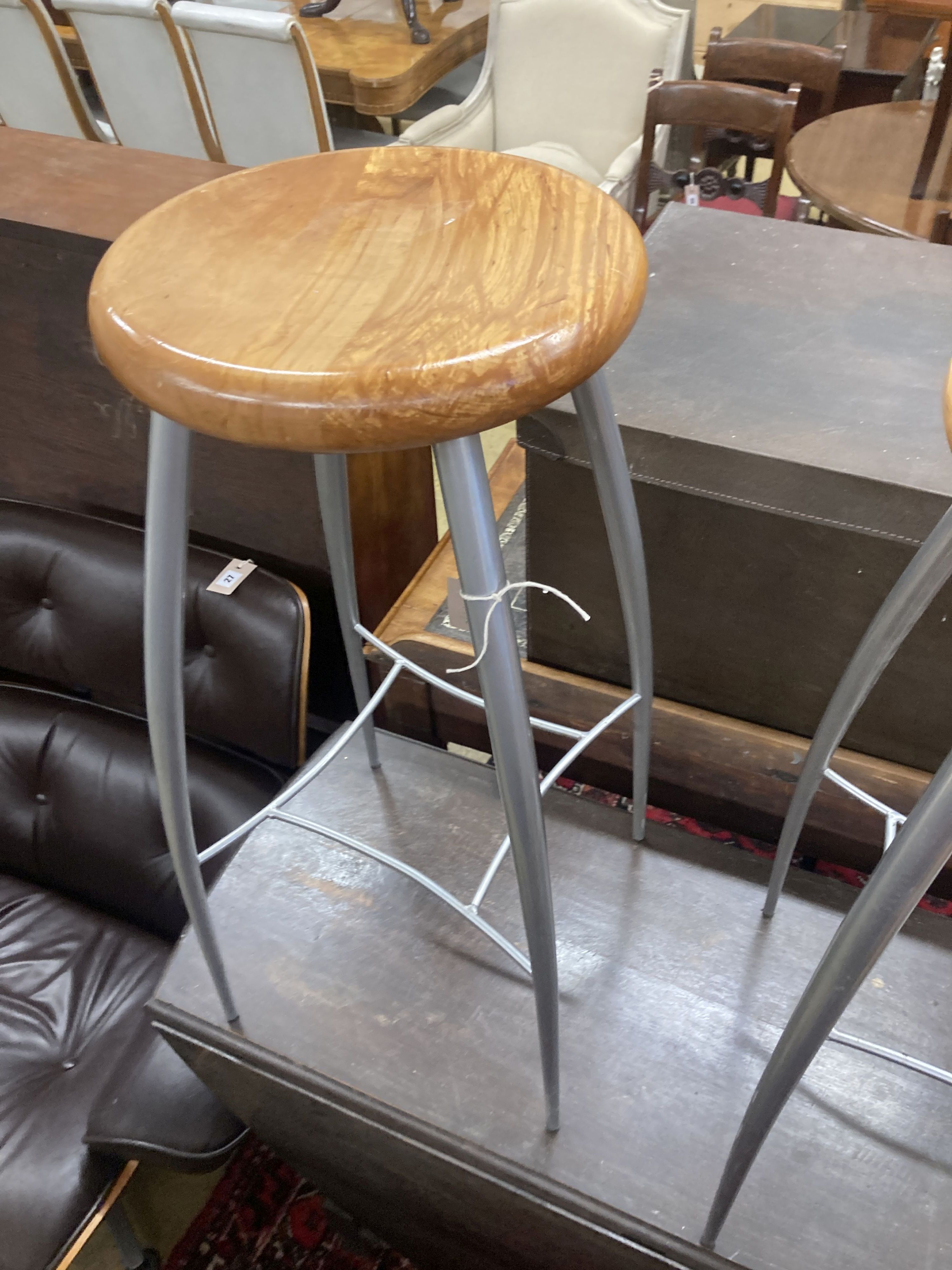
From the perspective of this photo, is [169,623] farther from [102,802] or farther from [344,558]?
[102,802]

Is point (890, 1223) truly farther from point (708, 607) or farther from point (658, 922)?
point (708, 607)

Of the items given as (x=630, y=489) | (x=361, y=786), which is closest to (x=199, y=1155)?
(x=361, y=786)

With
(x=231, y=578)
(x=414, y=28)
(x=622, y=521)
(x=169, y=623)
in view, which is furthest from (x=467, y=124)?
(x=169, y=623)

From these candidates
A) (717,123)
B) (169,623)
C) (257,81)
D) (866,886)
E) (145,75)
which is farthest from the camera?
(145,75)

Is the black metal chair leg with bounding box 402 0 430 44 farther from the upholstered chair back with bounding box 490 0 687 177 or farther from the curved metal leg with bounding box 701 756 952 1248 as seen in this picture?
the curved metal leg with bounding box 701 756 952 1248

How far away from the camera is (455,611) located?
98 centimetres

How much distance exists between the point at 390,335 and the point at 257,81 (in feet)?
7.82

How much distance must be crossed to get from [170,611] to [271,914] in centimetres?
44

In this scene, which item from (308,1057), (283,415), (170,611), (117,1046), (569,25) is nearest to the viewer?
(283,415)

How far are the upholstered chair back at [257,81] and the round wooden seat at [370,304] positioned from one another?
1.96m

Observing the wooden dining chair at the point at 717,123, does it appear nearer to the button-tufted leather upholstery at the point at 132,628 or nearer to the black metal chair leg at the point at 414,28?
the black metal chair leg at the point at 414,28

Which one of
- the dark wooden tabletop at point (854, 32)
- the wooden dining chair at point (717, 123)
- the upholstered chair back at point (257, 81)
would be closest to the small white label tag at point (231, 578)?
the wooden dining chair at point (717, 123)

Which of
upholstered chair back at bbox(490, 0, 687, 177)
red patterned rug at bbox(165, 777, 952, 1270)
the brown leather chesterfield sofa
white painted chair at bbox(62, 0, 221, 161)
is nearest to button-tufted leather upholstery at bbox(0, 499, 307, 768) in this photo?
the brown leather chesterfield sofa

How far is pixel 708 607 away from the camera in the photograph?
77 centimetres
